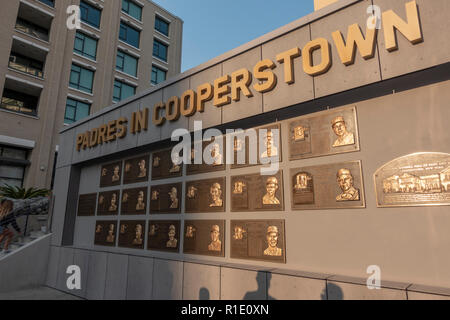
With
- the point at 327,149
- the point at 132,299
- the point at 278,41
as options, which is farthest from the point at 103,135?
the point at 327,149

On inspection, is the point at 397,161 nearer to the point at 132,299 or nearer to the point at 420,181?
the point at 420,181

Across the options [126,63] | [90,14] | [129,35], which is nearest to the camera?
[90,14]

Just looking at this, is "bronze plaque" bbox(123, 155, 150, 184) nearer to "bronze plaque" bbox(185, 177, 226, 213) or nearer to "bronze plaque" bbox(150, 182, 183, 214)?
"bronze plaque" bbox(150, 182, 183, 214)

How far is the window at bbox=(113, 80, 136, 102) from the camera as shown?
84.9 ft

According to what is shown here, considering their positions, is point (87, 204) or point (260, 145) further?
point (87, 204)

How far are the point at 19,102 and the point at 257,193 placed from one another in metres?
21.5

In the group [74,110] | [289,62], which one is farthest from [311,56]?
[74,110]

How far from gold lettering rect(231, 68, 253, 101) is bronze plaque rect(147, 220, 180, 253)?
143 inches

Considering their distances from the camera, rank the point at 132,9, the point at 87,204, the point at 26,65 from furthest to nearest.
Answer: the point at 132,9, the point at 26,65, the point at 87,204

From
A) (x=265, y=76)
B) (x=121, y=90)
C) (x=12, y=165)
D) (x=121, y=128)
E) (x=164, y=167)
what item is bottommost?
(x=164, y=167)

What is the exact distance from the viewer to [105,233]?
9.81 m

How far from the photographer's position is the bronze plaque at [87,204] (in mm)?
10662

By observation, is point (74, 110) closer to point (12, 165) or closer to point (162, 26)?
point (12, 165)

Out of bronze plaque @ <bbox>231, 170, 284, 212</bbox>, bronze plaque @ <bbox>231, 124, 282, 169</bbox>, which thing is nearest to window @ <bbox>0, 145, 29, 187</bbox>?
bronze plaque @ <bbox>231, 124, 282, 169</bbox>
